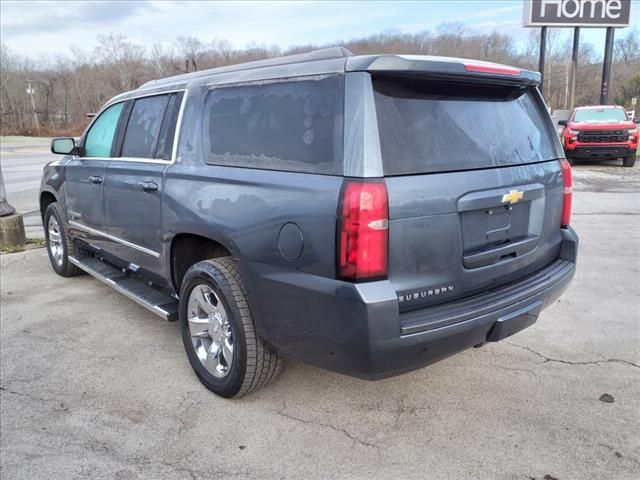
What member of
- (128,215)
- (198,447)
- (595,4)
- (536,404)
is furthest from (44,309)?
(595,4)

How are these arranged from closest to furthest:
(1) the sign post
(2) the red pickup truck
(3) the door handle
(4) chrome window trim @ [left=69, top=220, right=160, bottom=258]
→ (3) the door handle → (4) chrome window trim @ [left=69, top=220, right=160, bottom=258] → (2) the red pickup truck → (1) the sign post

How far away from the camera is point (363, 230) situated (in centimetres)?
236

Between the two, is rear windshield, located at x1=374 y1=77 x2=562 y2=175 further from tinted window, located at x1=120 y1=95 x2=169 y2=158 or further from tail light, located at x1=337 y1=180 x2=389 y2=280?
tinted window, located at x1=120 y1=95 x2=169 y2=158

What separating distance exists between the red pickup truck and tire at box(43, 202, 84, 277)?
14679 mm

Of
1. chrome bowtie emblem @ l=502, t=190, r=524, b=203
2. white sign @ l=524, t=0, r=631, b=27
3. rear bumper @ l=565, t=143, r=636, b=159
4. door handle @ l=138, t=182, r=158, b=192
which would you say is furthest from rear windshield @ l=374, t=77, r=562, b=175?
white sign @ l=524, t=0, r=631, b=27

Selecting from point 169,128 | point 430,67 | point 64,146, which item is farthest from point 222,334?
point 64,146

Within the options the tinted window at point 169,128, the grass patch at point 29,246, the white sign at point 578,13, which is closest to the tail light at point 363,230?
the tinted window at point 169,128

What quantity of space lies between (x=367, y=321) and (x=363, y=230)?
15.6 inches

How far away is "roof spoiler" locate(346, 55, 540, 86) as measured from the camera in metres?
2.47

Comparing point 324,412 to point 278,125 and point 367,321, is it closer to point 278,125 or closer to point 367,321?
point 367,321

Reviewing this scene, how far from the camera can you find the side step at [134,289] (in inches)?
150

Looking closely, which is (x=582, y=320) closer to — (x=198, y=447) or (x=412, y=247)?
(x=412, y=247)

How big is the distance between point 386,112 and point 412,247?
64cm

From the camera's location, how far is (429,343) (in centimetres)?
251
